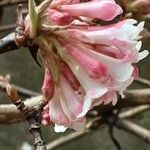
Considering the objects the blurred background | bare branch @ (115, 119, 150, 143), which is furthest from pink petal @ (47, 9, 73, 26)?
the blurred background

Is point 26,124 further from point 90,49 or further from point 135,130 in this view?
point 90,49

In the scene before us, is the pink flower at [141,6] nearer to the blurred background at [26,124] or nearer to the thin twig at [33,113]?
the thin twig at [33,113]

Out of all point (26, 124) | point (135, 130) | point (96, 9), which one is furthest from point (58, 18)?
point (26, 124)

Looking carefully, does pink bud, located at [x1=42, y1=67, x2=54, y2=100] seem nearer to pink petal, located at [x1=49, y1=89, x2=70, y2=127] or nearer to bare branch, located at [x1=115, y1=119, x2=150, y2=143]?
pink petal, located at [x1=49, y1=89, x2=70, y2=127]

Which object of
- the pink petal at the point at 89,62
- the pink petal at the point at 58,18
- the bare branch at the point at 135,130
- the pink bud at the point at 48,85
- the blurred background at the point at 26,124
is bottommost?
the blurred background at the point at 26,124

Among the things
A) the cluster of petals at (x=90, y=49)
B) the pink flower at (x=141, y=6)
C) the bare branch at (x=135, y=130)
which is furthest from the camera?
the bare branch at (x=135, y=130)

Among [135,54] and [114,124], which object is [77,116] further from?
[114,124]

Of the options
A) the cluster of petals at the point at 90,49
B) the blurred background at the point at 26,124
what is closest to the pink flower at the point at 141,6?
the cluster of petals at the point at 90,49

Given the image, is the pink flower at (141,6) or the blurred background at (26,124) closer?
the pink flower at (141,6)
